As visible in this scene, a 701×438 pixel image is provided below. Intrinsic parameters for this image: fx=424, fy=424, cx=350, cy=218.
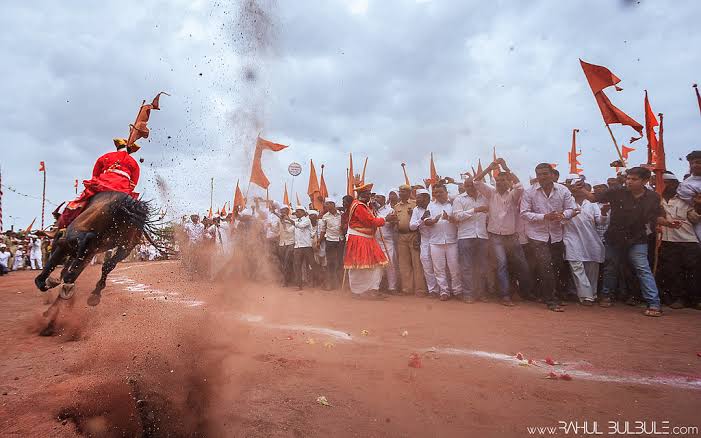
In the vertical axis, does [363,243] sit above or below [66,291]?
above

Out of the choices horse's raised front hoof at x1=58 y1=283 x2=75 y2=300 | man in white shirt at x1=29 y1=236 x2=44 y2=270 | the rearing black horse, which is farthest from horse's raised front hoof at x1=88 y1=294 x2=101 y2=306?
man in white shirt at x1=29 y1=236 x2=44 y2=270

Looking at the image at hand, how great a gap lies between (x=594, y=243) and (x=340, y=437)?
6.50m

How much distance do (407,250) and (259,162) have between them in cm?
456

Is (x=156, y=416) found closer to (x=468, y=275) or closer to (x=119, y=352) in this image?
(x=119, y=352)

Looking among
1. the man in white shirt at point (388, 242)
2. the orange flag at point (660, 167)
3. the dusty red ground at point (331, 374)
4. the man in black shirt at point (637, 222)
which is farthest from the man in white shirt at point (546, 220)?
the man in white shirt at point (388, 242)

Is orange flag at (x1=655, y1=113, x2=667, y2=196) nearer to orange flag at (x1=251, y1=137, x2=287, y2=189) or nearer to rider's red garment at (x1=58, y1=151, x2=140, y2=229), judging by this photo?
orange flag at (x1=251, y1=137, x2=287, y2=189)

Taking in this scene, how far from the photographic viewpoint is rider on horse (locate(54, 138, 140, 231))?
5.66 m

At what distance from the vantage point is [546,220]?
275 inches

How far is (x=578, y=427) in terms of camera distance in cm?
259

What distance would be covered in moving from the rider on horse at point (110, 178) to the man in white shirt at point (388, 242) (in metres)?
4.84

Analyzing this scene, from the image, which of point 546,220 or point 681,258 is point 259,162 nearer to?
point 546,220

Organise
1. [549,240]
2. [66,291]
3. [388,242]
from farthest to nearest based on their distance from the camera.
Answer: [388,242]
[549,240]
[66,291]

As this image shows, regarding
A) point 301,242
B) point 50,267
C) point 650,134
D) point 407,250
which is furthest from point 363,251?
point 650,134

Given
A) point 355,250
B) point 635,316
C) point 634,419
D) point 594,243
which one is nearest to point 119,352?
point 634,419
